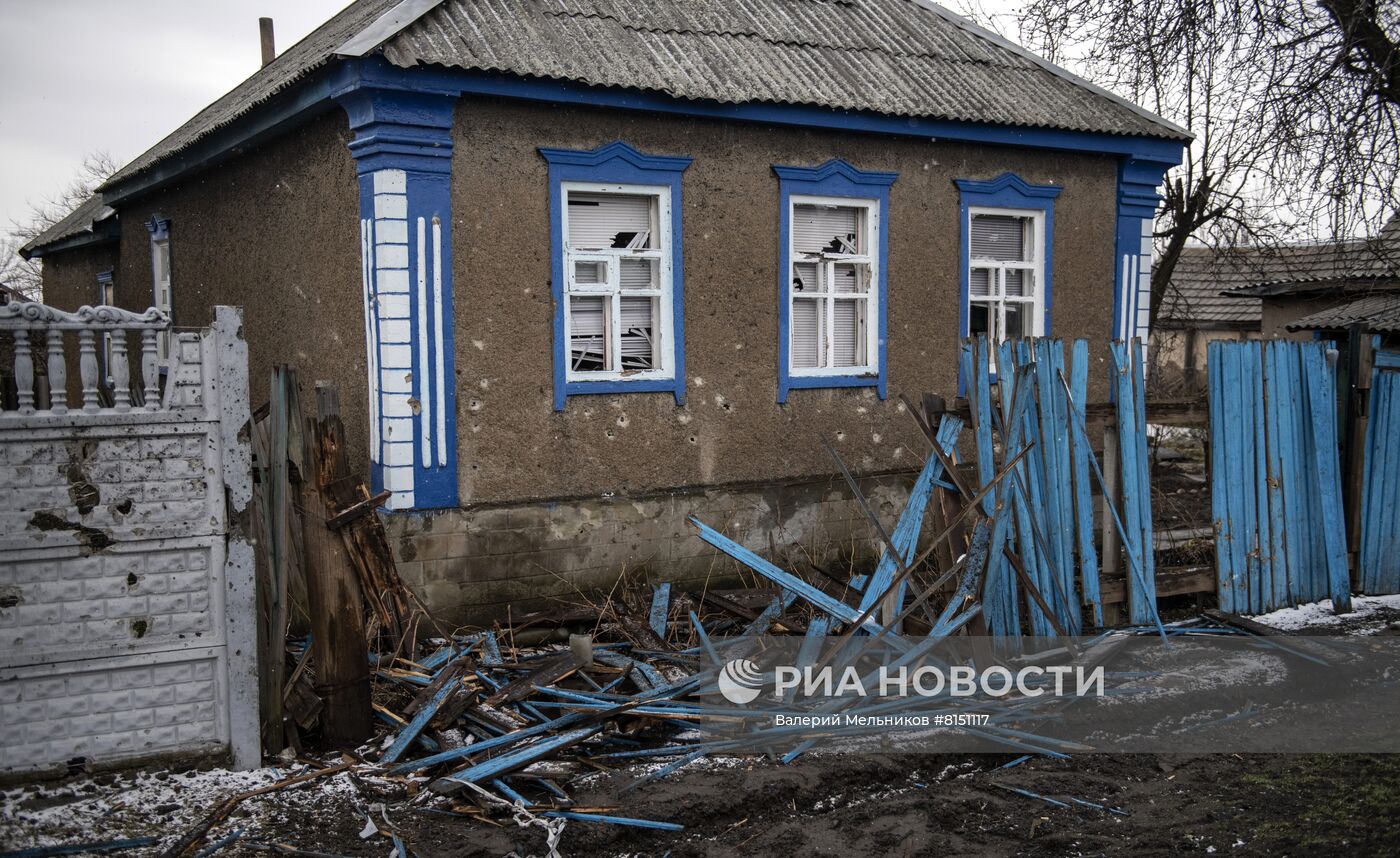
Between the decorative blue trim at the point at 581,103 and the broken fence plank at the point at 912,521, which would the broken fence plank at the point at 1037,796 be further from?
the decorative blue trim at the point at 581,103

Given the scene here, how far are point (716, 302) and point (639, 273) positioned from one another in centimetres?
63

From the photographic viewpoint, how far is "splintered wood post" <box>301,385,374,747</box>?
5129 millimetres

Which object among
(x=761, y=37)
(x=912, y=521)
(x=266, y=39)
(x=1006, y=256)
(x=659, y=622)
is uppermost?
(x=266, y=39)

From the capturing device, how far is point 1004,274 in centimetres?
979

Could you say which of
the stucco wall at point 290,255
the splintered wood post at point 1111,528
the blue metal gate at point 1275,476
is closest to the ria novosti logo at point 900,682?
the splintered wood post at point 1111,528

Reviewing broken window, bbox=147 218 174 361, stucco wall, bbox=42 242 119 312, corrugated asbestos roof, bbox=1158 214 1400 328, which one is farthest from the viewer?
stucco wall, bbox=42 242 119 312

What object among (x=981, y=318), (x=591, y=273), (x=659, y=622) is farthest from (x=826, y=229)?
(x=659, y=622)

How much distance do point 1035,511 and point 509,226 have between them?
12.6 ft

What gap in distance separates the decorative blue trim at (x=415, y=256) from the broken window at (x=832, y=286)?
280cm

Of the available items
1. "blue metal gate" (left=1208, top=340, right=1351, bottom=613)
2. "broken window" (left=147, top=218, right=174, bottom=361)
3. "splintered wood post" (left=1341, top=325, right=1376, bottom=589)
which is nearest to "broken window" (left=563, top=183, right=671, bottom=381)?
"blue metal gate" (left=1208, top=340, right=1351, bottom=613)

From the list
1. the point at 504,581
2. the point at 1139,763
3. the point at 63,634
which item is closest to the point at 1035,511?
the point at 1139,763

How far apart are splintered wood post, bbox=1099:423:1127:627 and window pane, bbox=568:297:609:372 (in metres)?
3.44

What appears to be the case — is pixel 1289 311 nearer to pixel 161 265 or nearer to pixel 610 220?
pixel 610 220

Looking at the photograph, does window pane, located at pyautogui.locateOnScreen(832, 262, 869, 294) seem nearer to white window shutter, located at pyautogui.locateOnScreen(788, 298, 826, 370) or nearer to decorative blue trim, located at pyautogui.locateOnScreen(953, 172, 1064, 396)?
white window shutter, located at pyautogui.locateOnScreen(788, 298, 826, 370)
